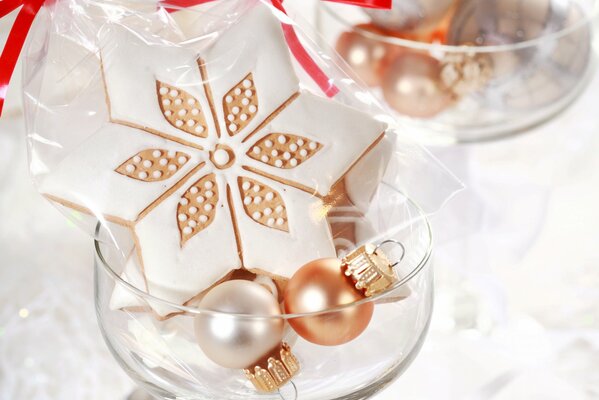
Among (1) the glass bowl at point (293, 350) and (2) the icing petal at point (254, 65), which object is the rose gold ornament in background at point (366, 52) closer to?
(2) the icing petal at point (254, 65)

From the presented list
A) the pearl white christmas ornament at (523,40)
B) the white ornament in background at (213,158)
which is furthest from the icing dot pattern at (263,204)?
the pearl white christmas ornament at (523,40)

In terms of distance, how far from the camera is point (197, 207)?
0.58m

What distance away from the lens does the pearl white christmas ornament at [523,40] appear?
86 cm

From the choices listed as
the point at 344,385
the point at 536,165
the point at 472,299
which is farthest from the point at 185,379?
the point at 536,165

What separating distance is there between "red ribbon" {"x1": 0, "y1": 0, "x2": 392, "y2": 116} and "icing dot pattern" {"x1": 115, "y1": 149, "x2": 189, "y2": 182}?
0.36 ft

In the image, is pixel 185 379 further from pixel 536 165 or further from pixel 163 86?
pixel 536 165

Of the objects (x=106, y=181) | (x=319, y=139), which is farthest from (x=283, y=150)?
(x=106, y=181)

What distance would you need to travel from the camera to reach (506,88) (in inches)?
34.8

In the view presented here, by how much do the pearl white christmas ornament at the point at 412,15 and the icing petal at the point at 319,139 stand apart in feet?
0.98

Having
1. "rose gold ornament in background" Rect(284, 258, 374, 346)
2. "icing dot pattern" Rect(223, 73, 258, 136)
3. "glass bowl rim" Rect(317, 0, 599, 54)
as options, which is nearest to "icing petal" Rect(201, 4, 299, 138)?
"icing dot pattern" Rect(223, 73, 258, 136)

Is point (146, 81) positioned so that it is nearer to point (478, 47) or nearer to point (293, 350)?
point (293, 350)

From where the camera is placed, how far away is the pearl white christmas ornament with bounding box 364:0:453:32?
87 centimetres

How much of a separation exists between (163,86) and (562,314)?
52cm

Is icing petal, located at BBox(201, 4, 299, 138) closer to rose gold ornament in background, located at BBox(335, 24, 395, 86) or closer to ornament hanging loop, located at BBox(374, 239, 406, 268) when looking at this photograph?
ornament hanging loop, located at BBox(374, 239, 406, 268)
